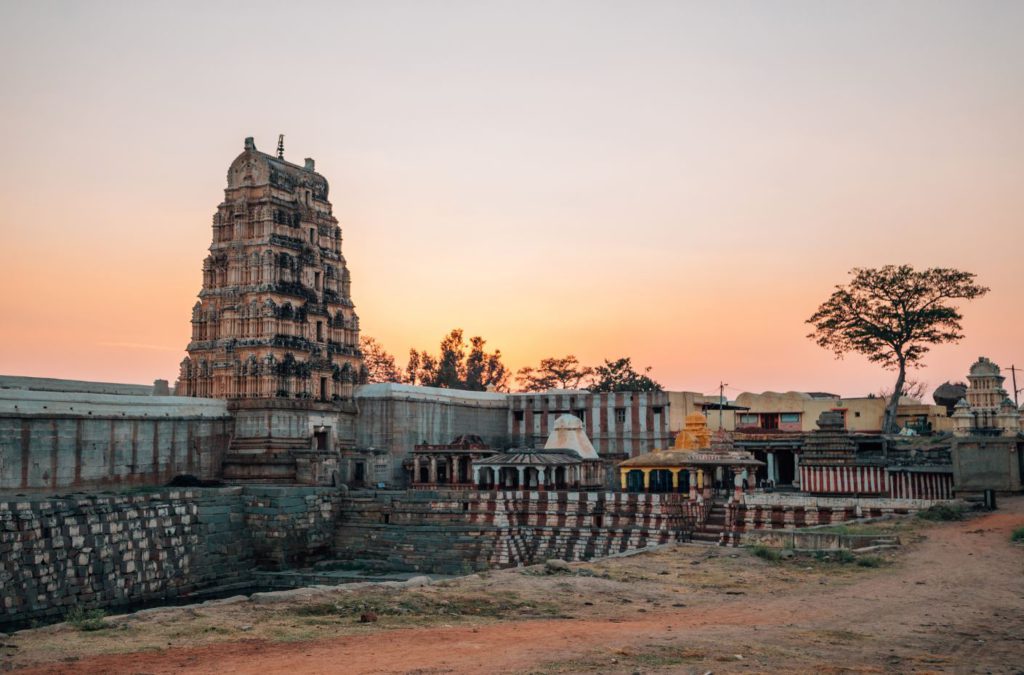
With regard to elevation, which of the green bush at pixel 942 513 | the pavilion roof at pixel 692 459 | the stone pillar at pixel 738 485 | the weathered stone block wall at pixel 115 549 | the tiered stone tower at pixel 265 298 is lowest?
the weathered stone block wall at pixel 115 549

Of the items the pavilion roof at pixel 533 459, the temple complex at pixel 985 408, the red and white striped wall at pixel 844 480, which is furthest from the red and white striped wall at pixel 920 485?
the pavilion roof at pixel 533 459

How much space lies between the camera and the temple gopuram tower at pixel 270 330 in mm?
57938

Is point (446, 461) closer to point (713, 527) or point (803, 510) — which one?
point (713, 527)

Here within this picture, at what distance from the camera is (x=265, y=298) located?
59.6 meters

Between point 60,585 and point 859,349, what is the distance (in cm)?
5513

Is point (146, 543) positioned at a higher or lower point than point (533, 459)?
lower

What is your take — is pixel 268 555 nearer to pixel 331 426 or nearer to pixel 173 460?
pixel 173 460

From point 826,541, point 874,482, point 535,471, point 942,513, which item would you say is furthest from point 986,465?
point 535,471

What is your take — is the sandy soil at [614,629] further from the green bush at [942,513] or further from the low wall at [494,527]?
the low wall at [494,527]

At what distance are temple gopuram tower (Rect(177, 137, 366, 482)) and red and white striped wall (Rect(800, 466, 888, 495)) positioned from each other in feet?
97.0

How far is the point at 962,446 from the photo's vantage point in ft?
143

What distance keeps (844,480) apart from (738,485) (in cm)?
954

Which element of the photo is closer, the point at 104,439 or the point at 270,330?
the point at 104,439

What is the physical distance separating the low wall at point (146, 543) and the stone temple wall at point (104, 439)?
6.68 m
